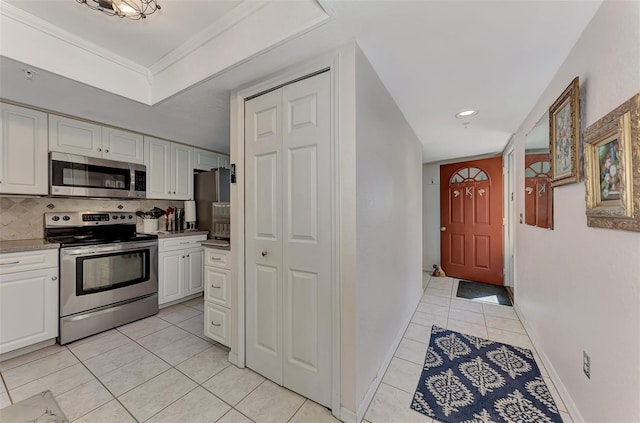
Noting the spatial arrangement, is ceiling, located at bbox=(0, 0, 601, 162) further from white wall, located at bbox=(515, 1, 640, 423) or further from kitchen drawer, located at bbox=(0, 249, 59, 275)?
kitchen drawer, located at bbox=(0, 249, 59, 275)

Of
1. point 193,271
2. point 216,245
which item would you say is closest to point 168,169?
point 193,271

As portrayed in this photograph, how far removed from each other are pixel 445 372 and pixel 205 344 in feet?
6.74

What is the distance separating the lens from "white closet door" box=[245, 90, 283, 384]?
169 centimetres

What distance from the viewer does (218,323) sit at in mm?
2100

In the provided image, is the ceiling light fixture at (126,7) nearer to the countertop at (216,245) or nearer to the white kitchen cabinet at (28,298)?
the countertop at (216,245)

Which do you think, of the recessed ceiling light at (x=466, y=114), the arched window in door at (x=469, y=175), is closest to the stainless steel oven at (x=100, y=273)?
the recessed ceiling light at (x=466, y=114)

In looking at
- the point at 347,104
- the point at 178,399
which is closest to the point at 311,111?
the point at 347,104

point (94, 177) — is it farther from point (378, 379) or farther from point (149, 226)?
point (378, 379)

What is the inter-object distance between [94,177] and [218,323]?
2.14 metres

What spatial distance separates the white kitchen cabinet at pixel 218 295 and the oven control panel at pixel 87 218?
1720 mm

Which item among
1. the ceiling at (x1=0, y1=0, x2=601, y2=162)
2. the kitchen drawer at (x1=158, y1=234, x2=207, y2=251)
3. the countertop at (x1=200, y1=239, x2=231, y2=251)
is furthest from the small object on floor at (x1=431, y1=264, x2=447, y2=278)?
the kitchen drawer at (x1=158, y1=234, x2=207, y2=251)

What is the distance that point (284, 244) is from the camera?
1.65m

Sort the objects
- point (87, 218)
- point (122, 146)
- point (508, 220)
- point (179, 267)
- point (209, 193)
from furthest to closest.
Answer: point (508, 220), point (209, 193), point (179, 267), point (122, 146), point (87, 218)

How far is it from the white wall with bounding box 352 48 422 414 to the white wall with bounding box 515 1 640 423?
110cm
